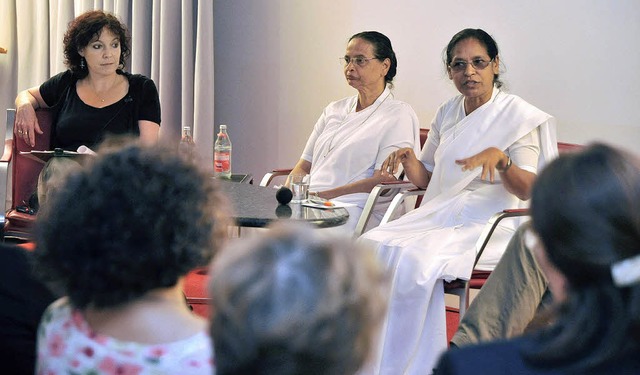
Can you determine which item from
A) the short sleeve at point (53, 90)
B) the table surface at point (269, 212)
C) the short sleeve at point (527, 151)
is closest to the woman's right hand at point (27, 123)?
the short sleeve at point (53, 90)

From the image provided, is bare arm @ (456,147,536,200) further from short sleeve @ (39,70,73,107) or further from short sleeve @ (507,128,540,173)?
short sleeve @ (39,70,73,107)

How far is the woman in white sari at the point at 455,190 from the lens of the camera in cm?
341

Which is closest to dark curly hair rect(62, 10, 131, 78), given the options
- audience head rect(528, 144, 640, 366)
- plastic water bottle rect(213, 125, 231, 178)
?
plastic water bottle rect(213, 125, 231, 178)

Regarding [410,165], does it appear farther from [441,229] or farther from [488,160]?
[488,160]

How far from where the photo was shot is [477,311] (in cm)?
269

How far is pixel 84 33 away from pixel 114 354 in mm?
3384

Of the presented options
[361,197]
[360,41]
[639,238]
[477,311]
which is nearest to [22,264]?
[639,238]

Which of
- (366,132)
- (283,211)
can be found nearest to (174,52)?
(366,132)

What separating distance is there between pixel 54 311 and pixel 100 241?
157mm

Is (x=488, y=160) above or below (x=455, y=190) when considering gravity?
above

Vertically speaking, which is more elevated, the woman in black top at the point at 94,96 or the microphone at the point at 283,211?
the woman in black top at the point at 94,96

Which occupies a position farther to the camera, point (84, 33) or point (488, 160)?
point (84, 33)

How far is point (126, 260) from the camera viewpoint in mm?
1307

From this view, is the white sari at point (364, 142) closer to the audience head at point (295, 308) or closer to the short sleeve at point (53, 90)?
the short sleeve at point (53, 90)
